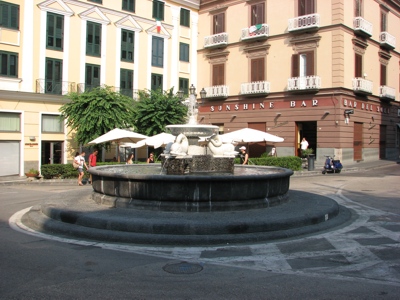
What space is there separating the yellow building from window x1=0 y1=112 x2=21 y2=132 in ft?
0.19

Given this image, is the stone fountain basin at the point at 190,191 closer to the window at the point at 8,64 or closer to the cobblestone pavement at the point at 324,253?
the cobblestone pavement at the point at 324,253

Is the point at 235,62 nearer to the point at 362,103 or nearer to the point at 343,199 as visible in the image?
the point at 362,103

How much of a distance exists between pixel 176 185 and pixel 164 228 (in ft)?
4.74

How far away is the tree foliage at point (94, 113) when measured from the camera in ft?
82.3

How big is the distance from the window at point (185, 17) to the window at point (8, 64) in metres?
15.2

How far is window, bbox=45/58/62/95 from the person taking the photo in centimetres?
2792

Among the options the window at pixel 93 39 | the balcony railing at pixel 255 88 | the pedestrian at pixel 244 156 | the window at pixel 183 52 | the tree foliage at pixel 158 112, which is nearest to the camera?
the pedestrian at pixel 244 156

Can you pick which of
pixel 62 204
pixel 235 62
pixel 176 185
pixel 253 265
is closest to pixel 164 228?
pixel 176 185

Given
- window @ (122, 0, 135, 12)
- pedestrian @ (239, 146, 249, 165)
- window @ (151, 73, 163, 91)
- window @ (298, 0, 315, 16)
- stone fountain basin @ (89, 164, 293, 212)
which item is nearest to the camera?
stone fountain basin @ (89, 164, 293, 212)

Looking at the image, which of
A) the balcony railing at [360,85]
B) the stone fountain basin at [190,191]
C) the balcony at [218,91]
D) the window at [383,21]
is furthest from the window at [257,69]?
the stone fountain basin at [190,191]

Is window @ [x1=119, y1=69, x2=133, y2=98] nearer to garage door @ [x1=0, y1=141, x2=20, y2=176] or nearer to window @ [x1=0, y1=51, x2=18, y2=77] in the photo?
window @ [x1=0, y1=51, x2=18, y2=77]

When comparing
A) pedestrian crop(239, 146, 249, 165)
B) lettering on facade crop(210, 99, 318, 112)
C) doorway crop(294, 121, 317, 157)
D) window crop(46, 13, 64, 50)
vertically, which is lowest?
pedestrian crop(239, 146, 249, 165)

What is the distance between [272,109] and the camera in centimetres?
3206

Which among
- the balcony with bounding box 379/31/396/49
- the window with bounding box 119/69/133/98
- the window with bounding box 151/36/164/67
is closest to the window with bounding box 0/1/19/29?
the window with bounding box 119/69/133/98
